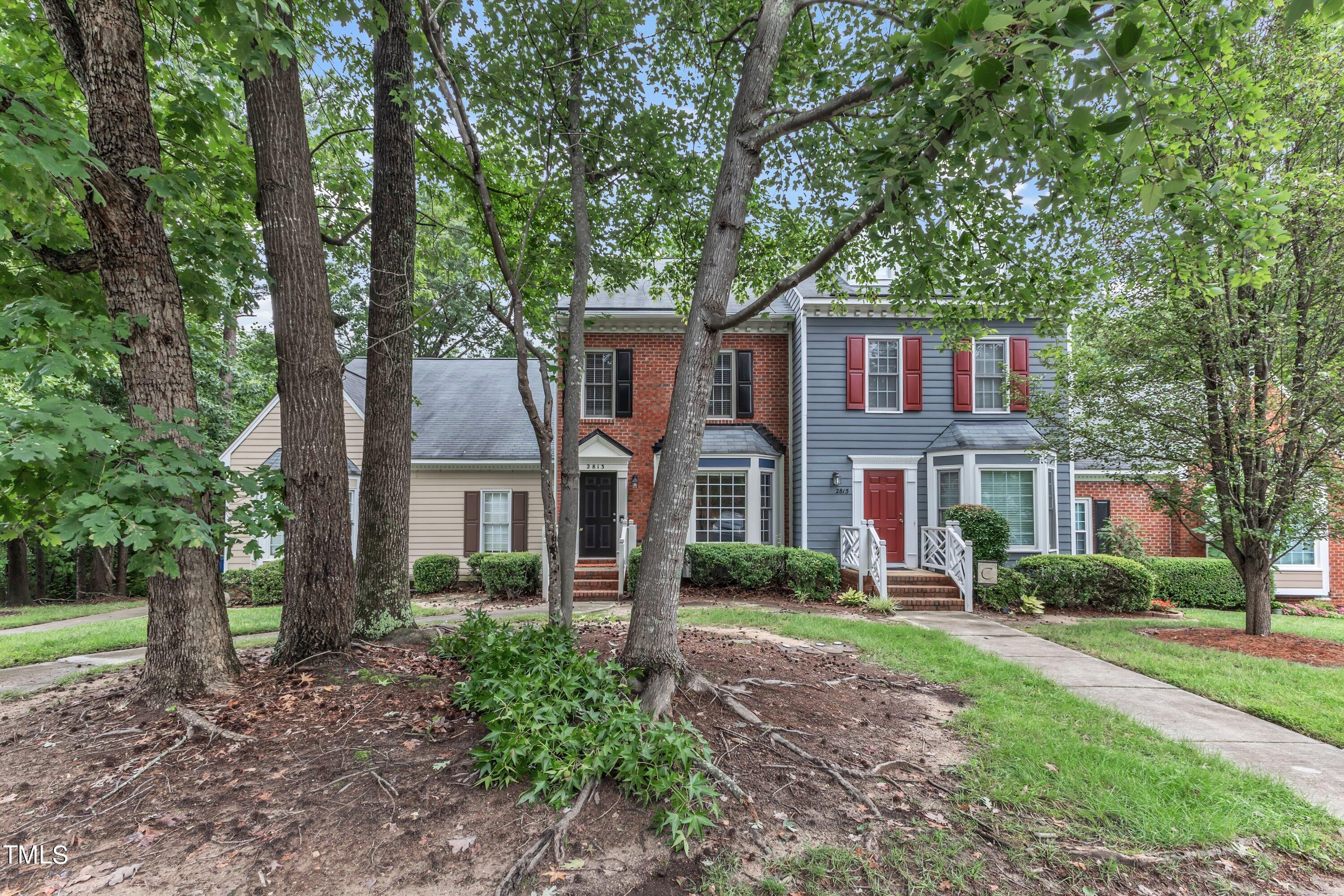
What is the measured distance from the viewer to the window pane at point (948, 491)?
11.1m

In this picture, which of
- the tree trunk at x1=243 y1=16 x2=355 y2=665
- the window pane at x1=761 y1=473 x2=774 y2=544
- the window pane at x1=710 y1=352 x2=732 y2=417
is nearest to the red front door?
the window pane at x1=761 y1=473 x2=774 y2=544

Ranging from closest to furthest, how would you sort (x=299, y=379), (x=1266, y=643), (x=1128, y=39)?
(x=1128, y=39), (x=299, y=379), (x=1266, y=643)

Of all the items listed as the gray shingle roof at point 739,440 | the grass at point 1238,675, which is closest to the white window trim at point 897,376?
the gray shingle roof at point 739,440

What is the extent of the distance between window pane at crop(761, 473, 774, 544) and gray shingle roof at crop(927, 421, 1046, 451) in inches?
129

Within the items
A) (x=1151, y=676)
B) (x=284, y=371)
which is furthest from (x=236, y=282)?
(x=1151, y=676)

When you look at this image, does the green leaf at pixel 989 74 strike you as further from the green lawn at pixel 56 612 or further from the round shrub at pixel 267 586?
the green lawn at pixel 56 612

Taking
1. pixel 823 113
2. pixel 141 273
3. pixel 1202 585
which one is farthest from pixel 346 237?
pixel 1202 585

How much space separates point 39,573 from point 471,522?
10589mm

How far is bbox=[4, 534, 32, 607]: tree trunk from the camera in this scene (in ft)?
40.9

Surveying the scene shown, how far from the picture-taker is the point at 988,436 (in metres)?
11.0

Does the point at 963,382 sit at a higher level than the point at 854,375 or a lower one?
lower

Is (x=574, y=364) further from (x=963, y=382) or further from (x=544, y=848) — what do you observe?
(x=963, y=382)

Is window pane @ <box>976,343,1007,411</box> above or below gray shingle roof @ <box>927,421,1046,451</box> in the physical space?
above

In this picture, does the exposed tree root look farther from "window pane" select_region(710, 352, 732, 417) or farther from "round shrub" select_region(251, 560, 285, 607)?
"round shrub" select_region(251, 560, 285, 607)
